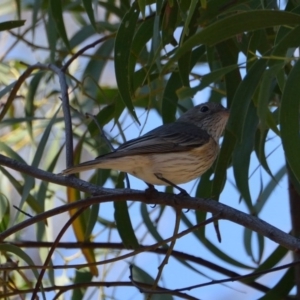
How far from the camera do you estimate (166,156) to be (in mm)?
3080

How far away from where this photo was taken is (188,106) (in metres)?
3.98

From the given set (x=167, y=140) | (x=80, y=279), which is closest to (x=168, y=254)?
(x=167, y=140)

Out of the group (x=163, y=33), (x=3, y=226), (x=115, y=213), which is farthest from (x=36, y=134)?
(x=163, y=33)

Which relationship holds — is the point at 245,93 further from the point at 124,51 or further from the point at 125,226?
the point at 125,226

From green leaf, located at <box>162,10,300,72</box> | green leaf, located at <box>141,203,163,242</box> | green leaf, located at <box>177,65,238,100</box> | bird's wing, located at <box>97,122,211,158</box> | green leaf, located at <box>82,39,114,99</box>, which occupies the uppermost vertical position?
green leaf, located at <box>82,39,114,99</box>

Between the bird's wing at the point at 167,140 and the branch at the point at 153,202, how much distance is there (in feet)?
1.68

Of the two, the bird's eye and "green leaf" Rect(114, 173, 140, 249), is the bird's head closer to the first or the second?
the bird's eye

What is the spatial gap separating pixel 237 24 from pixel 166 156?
3.39 feet

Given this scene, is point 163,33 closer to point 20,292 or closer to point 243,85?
point 243,85

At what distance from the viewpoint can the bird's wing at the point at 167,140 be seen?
2.93 metres

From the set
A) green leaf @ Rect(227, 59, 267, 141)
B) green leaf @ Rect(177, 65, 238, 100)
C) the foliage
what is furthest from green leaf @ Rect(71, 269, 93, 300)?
green leaf @ Rect(177, 65, 238, 100)

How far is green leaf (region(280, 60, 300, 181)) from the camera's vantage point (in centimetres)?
212

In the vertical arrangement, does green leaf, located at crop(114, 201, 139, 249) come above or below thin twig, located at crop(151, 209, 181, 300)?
above

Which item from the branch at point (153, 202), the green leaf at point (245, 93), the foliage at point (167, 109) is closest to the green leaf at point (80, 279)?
the foliage at point (167, 109)
